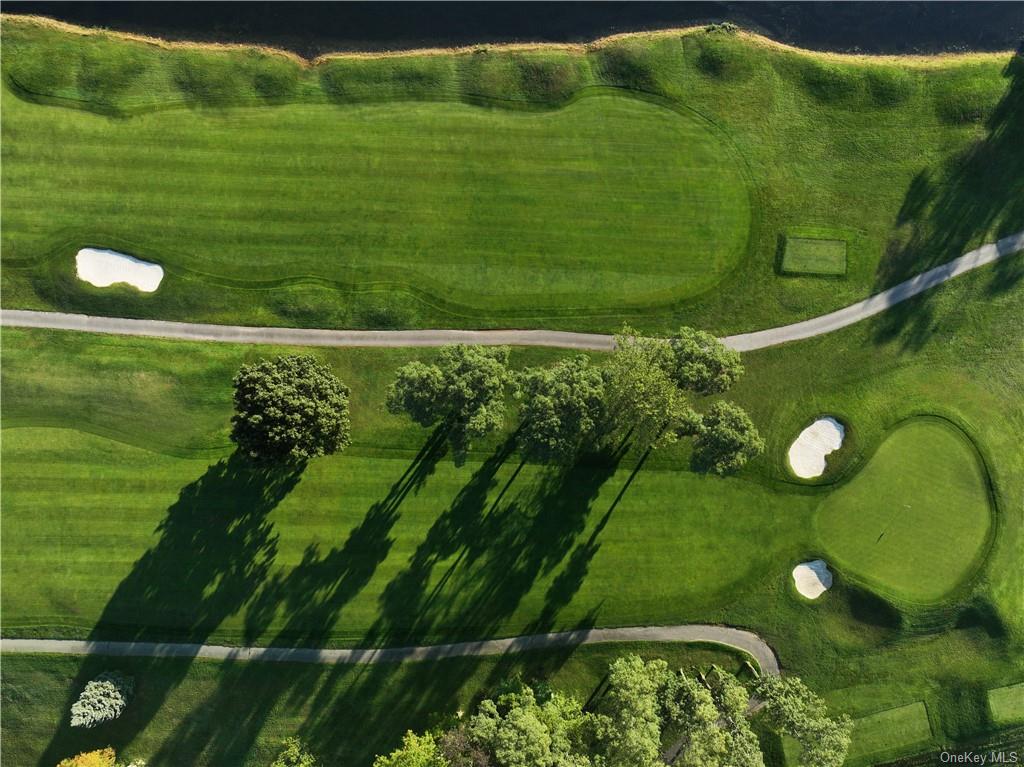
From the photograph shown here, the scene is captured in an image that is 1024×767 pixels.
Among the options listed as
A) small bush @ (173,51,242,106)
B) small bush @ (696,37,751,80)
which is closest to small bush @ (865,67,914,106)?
small bush @ (696,37,751,80)

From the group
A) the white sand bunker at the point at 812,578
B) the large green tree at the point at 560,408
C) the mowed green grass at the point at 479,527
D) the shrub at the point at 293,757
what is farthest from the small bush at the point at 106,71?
the white sand bunker at the point at 812,578

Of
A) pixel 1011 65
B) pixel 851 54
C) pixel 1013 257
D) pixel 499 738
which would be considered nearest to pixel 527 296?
pixel 499 738

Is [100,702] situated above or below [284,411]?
below

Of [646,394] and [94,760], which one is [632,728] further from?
[94,760]

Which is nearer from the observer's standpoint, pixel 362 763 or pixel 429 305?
pixel 362 763

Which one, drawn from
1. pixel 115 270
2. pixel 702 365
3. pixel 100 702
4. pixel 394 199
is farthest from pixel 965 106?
pixel 100 702

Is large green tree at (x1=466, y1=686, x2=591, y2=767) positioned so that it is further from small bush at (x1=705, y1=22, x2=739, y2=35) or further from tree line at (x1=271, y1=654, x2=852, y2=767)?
small bush at (x1=705, y1=22, x2=739, y2=35)

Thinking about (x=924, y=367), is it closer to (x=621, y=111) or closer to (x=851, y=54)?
(x=851, y=54)
